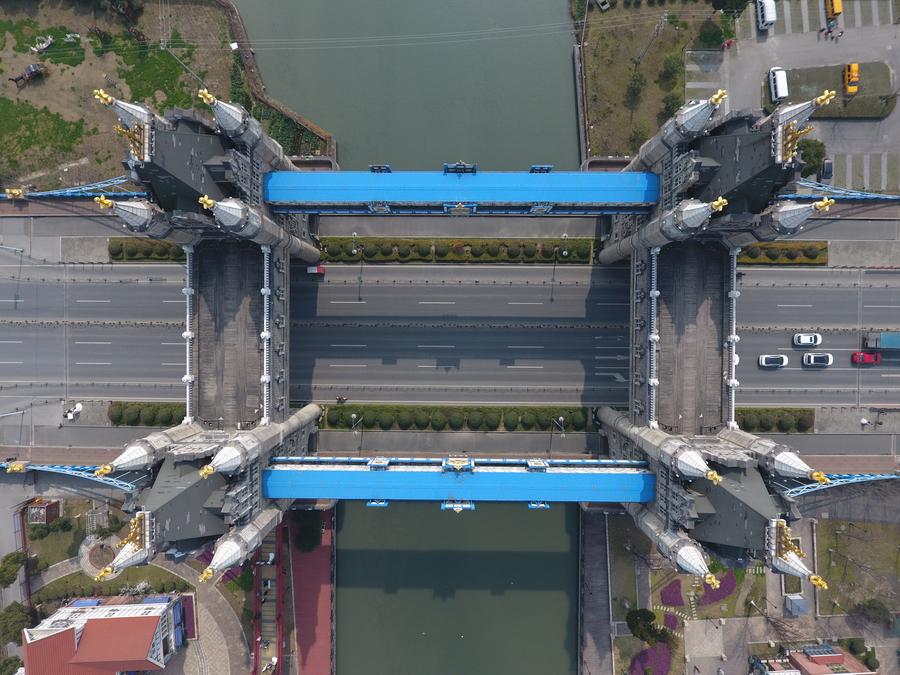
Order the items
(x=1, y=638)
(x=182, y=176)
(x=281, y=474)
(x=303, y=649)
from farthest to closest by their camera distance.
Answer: (x=303, y=649) → (x=1, y=638) → (x=281, y=474) → (x=182, y=176)

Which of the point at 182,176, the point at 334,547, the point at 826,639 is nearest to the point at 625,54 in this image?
the point at 182,176

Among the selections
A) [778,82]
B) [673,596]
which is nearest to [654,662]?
[673,596]

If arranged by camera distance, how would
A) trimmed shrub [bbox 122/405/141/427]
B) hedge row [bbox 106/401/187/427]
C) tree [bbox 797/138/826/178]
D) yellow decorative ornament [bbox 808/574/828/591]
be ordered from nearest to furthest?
yellow decorative ornament [bbox 808/574/828/591] < tree [bbox 797/138/826/178] < hedge row [bbox 106/401/187/427] < trimmed shrub [bbox 122/405/141/427]

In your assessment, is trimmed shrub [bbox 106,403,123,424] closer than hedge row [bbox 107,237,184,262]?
Yes

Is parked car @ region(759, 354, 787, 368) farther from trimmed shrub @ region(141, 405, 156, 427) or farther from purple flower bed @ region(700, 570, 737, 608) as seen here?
trimmed shrub @ region(141, 405, 156, 427)

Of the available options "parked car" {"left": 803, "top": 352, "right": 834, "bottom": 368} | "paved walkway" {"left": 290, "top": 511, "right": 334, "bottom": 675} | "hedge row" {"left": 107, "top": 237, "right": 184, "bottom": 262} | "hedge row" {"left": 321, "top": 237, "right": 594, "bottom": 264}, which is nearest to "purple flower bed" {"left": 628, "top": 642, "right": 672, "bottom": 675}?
"paved walkway" {"left": 290, "top": 511, "right": 334, "bottom": 675}

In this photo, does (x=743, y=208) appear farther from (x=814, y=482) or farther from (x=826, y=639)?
(x=826, y=639)
